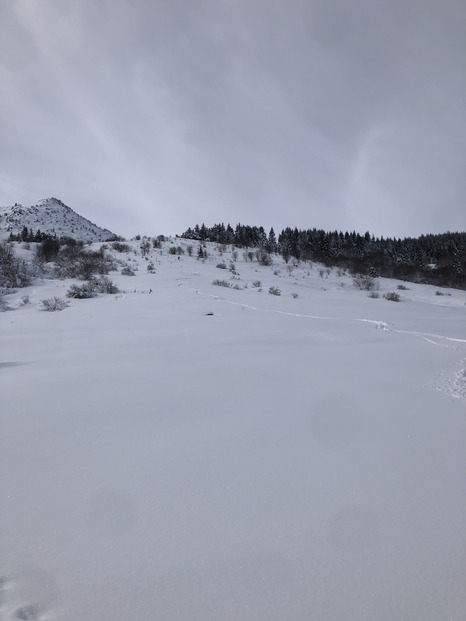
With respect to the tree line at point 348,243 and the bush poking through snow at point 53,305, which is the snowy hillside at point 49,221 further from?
the bush poking through snow at point 53,305

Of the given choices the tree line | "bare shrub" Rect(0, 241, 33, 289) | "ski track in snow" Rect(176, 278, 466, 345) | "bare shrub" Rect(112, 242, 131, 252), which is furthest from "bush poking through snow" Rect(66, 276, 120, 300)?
the tree line

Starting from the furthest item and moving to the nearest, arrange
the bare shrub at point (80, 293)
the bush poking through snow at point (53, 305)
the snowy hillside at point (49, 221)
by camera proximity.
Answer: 1. the snowy hillside at point (49, 221)
2. the bare shrub at point (80, 293)
3. the bush poking through snow at point (53, 305)

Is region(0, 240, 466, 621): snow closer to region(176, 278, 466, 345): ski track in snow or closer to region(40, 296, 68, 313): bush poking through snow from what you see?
region(176, 278, 466, 345): ski track in snow

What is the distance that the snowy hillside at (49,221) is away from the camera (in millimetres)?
56656

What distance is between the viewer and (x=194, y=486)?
4.58 ft

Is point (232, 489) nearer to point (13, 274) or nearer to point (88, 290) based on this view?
point (88, 290)

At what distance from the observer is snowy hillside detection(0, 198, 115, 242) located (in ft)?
186

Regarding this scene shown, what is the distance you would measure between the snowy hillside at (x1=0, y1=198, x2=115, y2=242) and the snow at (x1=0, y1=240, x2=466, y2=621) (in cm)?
5945

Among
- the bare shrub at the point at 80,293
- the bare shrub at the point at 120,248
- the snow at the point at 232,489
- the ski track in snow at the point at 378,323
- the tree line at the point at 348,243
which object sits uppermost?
the tree line at the point at 348,243

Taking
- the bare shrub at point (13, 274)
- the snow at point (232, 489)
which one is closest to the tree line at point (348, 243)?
the bare shrub at point (13, 274)

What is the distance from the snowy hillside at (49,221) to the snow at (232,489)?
59.5 metres

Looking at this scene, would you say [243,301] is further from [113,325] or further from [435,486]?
[435,486]

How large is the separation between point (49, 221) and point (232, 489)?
75.8 metres

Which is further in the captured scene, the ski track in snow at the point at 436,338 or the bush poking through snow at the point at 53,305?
the bush poking through snow at the point at 53,305
